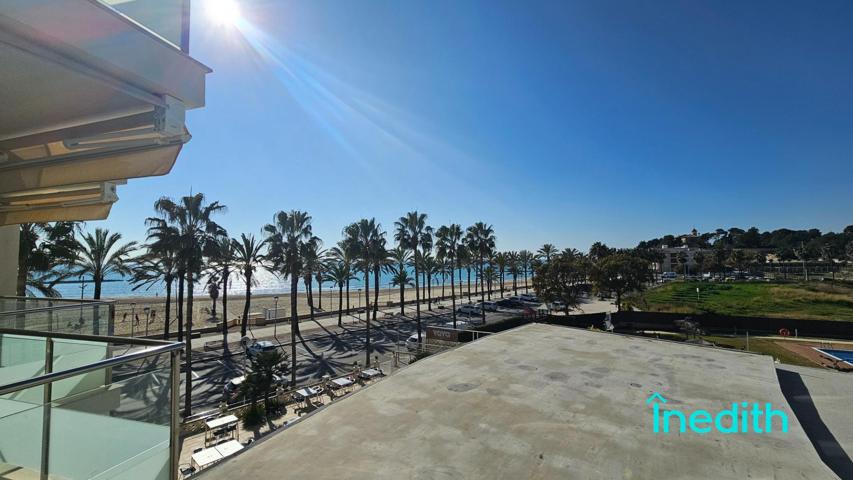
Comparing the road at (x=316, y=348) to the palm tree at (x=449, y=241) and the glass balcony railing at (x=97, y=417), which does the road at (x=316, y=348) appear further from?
the glass balcony railing at (x=97, y=417)

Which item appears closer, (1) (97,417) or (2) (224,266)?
(1) (97,417)

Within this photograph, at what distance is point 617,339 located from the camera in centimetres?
1551

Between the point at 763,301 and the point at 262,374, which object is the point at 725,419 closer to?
the point at 262,374

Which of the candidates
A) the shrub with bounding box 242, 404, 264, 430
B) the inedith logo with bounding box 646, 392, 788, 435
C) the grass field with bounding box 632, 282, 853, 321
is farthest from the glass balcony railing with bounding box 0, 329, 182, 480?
the grass field with bounding box 632, 282, 853, 321

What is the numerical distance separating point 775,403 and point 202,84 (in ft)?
42.0

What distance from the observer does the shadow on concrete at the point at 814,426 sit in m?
6.93

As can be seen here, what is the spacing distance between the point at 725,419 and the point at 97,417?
34.0 ft

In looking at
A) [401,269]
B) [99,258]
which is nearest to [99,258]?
[99,258]

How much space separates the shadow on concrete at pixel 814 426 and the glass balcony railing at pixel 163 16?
1221cm

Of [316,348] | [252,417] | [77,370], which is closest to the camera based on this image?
[77,370]

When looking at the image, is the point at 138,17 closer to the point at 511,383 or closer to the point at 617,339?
the point at 511,383

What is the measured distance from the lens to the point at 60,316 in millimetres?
6188

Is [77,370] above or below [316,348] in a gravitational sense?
above

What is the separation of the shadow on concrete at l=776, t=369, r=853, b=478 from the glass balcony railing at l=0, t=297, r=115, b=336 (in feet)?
44.1
